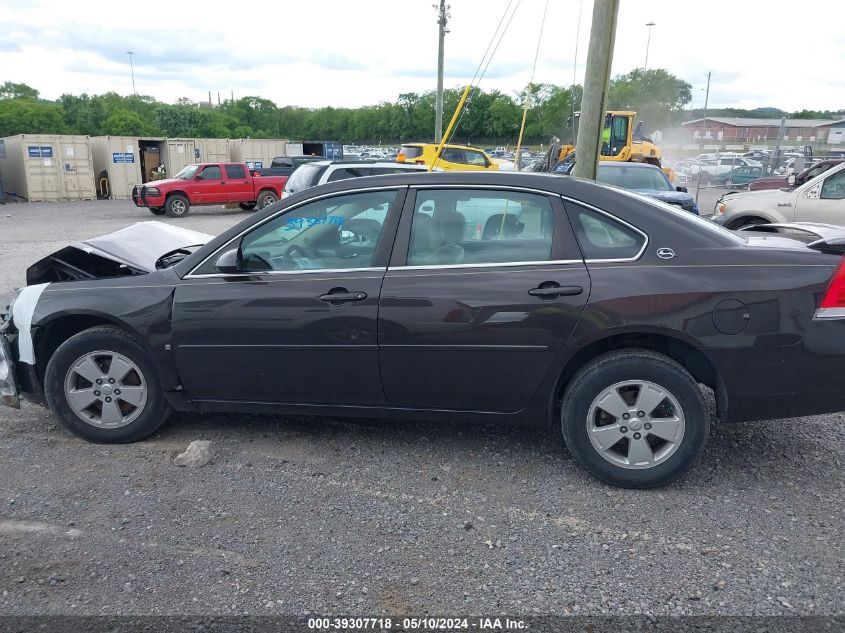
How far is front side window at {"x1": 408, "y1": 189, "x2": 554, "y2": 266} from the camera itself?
12.0 feet

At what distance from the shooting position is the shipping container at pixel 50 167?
1038 inches

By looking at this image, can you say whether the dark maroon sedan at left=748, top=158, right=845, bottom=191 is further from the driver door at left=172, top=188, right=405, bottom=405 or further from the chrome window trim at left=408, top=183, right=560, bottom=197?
the driver door at left=172, top=188, right=405, bottom=405

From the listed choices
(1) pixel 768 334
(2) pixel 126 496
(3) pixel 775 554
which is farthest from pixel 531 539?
(2) pixel 126 496

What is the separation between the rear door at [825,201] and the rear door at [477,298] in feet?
25.1

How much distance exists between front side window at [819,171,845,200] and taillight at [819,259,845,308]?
7.23m

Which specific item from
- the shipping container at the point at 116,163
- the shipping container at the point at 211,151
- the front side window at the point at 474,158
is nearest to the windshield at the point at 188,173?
the shipping container at the point at 116,163

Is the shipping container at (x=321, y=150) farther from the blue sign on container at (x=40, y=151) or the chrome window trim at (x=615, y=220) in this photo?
the chrome window trim at (x=615, y=220)

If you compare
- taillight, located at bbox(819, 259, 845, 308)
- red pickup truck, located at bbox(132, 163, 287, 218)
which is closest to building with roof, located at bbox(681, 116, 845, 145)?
red pickup truck, located at bbox(132, 163, 287, 218)

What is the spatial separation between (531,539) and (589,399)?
79cm

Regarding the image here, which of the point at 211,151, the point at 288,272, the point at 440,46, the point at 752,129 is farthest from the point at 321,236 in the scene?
the point at 752,129

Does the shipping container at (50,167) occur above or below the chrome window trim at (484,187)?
below

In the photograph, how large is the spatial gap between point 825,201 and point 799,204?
32 cm

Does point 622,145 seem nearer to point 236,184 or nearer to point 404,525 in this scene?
point 236,184

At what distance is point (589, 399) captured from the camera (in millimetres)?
3533
